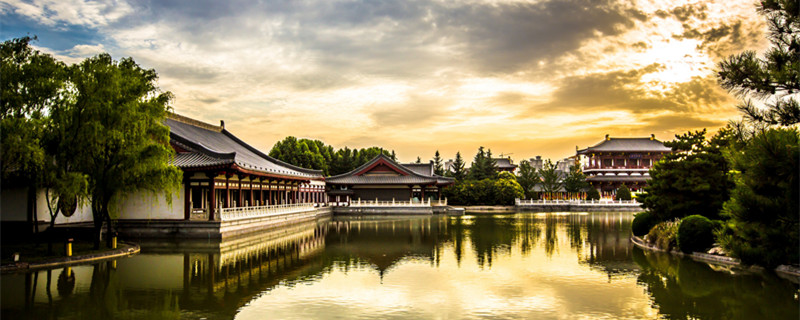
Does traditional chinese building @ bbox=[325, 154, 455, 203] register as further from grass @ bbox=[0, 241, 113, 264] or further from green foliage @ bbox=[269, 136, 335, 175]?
grass @ bbox=[0, 241, 113, 264]

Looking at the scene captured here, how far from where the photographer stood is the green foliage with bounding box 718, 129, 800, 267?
22.8 ft

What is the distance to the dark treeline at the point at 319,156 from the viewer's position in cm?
7100

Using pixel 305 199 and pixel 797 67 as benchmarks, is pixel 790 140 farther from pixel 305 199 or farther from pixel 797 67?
pixel 305 199

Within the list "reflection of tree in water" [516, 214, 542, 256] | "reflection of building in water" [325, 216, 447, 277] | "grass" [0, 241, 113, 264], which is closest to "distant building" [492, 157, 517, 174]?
"reflection of tree in water" [516, 214, 542, 256]

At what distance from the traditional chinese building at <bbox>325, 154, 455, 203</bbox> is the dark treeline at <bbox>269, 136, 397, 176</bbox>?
10832 mm

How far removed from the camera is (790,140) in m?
6.96

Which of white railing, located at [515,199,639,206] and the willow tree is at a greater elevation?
the willow tree

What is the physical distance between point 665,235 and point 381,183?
36293 millimetres

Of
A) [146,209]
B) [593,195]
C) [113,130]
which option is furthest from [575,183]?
[113,130]

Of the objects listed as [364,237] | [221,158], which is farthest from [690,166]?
[221,158]

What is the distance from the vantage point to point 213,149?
32.9m

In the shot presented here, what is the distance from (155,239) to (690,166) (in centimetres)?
2371

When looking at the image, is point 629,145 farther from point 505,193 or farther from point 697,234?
point 697,234

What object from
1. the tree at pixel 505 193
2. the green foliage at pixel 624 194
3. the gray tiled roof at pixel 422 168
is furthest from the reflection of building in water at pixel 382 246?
the green foliage at pixel 624 194
